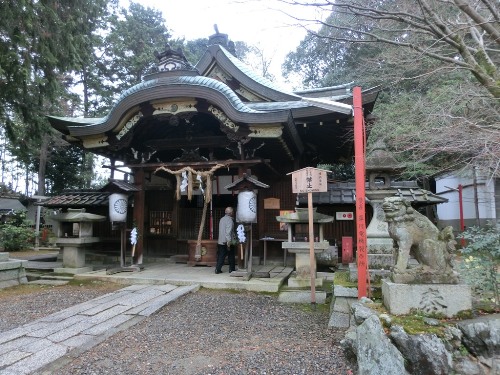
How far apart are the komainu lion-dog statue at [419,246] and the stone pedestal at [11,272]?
830 centimetres

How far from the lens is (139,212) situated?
29.7 ft

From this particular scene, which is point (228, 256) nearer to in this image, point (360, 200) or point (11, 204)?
point (360, 200)

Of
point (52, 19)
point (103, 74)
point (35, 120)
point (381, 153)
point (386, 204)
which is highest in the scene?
point (103, 74)

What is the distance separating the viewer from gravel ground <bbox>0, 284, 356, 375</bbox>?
11.4ft

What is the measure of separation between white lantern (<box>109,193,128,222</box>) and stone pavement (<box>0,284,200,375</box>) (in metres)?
2.34

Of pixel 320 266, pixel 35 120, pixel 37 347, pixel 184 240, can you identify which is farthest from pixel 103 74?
pixel 37 347

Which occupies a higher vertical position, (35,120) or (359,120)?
(35,120)

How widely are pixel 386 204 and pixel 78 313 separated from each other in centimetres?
482

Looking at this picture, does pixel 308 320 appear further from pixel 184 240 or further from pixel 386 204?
pixel 184 240

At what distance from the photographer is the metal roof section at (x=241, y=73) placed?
32.5 ft

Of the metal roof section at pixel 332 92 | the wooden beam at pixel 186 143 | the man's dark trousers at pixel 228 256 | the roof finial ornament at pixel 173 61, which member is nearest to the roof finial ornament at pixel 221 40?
the metal roof section at pixel 332 92

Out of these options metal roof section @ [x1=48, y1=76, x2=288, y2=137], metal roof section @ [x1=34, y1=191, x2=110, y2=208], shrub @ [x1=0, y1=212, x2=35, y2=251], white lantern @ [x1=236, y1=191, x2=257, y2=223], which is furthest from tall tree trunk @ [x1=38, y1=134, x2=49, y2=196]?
white lantern @ [x1=236, y1=191, x2=257, y2=223]

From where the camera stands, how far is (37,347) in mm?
3910

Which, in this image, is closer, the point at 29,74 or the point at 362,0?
the point at 362,0
